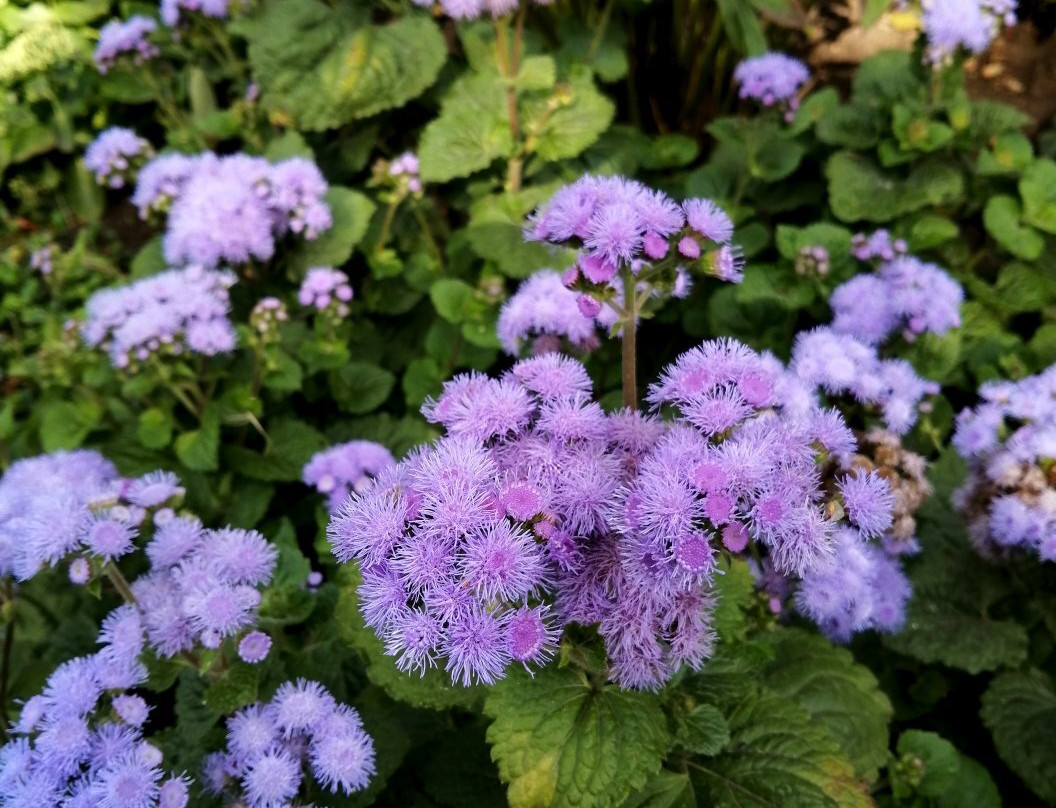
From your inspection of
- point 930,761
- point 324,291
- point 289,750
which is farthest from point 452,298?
point 930,761

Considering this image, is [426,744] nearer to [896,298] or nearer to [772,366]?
[772,366]

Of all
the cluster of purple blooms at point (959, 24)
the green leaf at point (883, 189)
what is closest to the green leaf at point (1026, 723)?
the green leaf at point (883, 189)

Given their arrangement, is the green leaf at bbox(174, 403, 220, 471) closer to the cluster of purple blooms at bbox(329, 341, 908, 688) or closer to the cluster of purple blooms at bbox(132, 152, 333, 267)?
the cluster of purple blooms at bbox(132, 152, 333, 267)

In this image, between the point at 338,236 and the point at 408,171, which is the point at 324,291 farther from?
the point at 408,171

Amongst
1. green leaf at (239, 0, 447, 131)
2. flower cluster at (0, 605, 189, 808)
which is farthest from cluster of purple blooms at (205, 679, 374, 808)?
green leaf at (239, 0, 447, 131)

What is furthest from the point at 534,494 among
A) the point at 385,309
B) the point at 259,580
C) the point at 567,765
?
the point at 385,309

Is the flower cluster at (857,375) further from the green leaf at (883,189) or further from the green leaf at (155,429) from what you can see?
the green leaf at (155,429)
